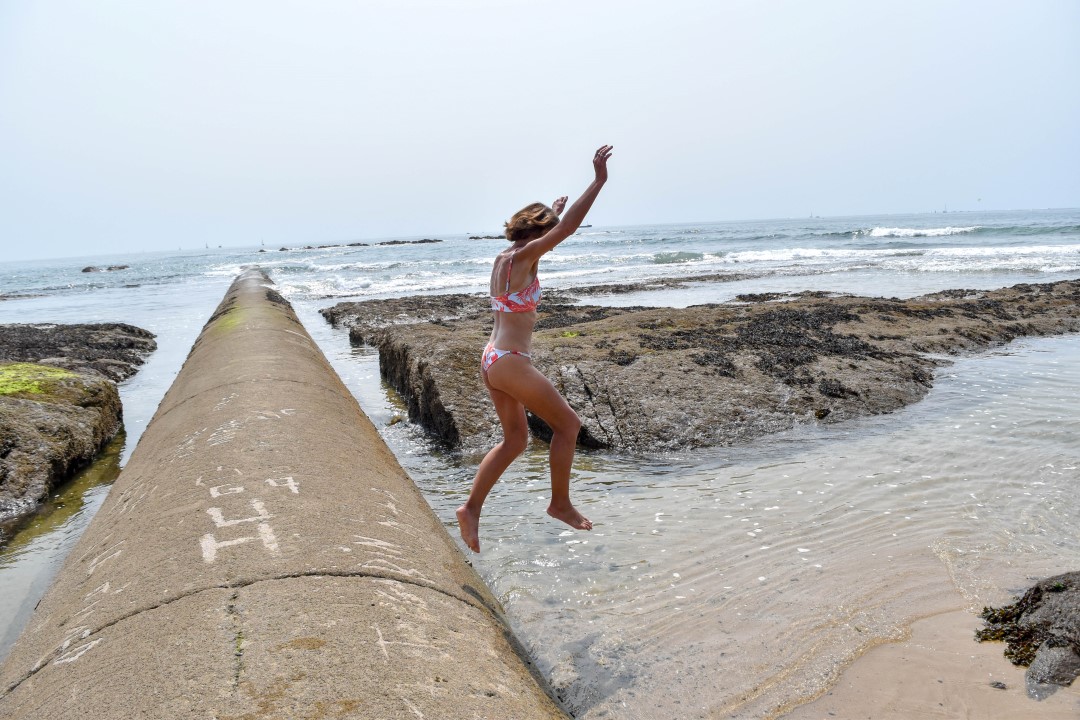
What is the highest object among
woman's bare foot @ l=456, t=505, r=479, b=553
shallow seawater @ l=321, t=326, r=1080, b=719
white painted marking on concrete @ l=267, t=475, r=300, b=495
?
white painted marking on concrete @ l=267, t=475, r=300, b=495

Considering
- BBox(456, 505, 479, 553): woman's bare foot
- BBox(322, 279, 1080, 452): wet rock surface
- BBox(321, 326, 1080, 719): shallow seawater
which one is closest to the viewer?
BBox(321, 326, 1080, 719): shallow seawater

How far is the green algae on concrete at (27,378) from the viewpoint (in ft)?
18.8

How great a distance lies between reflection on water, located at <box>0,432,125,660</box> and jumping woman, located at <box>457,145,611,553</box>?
7.69 feet

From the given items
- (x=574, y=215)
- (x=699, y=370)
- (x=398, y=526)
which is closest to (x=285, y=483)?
(x=398, y=526)

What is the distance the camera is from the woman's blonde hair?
9.58 ft

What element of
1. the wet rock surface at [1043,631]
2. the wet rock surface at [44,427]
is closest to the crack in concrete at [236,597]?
the wet rock surface at [1043,631]

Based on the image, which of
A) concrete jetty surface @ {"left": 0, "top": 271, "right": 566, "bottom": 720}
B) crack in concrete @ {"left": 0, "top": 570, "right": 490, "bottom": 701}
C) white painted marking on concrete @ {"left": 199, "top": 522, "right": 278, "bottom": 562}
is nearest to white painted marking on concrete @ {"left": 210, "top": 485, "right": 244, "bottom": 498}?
concrete jetty surface @ {"left": 0, "top": 271, "right": 566, "bottom": 720}

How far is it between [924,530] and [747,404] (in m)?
2.23

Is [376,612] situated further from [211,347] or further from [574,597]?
[211,347]

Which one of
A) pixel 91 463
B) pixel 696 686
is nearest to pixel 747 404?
pixel 696 686

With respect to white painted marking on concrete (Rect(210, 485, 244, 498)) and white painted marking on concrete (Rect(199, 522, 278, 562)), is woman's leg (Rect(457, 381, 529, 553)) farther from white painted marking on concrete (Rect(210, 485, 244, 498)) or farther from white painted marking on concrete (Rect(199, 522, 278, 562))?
white painted marking on concrete (Rect(199, 522, 278, 562))

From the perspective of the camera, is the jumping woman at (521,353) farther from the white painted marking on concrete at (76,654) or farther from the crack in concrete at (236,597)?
the white painted marking on concrete at (76,654)

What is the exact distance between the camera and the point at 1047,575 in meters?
3.04

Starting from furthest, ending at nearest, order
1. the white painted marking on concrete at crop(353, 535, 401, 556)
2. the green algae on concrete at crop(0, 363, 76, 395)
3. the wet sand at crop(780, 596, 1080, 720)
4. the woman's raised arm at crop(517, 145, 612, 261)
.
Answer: the green algae on concrete at crop(0, 363, 76, 395) → the woman's raised arm at crop(517, 145, 612, 261) → the wet sand at crop(780, 596, 1080, 720) → the white painted marking on concrete at crop(353, 535, 401, 556)
